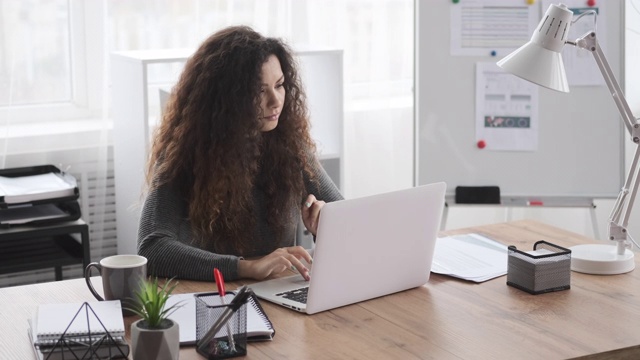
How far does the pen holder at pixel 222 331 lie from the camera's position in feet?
5.20

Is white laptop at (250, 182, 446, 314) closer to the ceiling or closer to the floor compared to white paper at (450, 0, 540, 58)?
closer to the floor

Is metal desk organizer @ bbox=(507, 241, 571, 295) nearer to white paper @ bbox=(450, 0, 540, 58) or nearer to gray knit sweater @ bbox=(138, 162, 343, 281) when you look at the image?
gray knit sweater @ bbox=(138, 162, 343, 281)

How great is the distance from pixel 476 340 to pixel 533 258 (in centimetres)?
35

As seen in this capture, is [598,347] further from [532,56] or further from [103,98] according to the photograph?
[103,98]

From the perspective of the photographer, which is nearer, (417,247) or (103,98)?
(417,247)

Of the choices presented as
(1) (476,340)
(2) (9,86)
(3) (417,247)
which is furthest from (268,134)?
(2) (9,86)

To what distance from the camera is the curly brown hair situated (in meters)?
2.21

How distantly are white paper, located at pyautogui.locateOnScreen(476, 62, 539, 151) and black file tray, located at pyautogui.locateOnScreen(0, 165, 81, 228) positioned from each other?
1.41 meters

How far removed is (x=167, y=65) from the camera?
3633 mm

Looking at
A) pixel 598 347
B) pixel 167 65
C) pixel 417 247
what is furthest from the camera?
pixel 167 65

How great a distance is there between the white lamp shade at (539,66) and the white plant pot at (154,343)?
89 cm

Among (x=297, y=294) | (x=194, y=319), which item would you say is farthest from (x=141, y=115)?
(x=194, y=319)

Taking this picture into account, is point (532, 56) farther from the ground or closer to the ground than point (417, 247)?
farther from the ground

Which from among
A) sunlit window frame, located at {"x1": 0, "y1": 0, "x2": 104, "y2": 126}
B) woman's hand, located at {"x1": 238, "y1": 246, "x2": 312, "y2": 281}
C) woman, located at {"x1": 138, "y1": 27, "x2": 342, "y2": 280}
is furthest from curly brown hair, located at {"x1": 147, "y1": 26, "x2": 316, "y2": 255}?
sunlit window frame, located at {"x1": 0, "y1": 0, "x2": 104, "y2": 126}
